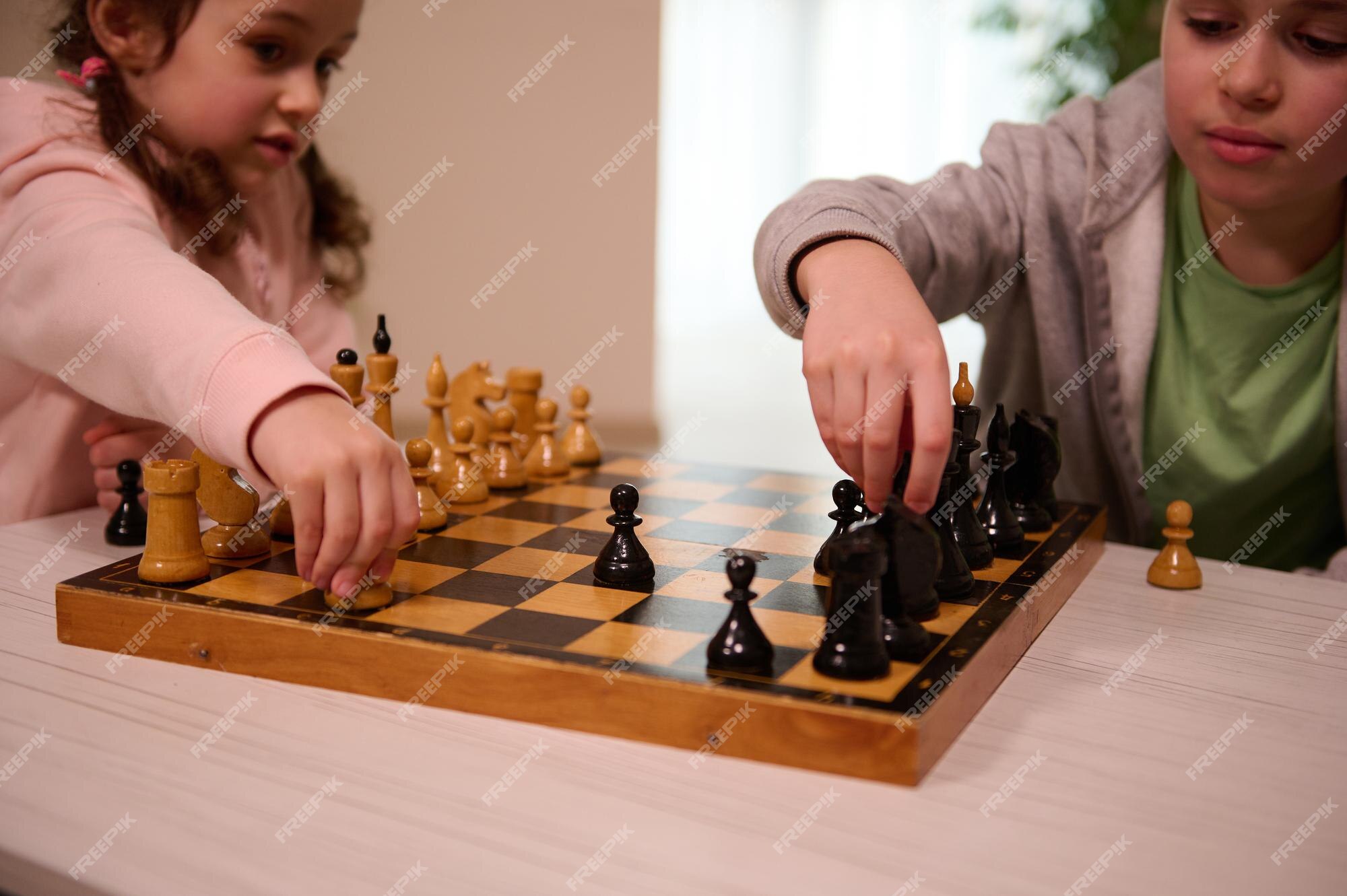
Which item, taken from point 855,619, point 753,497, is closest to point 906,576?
point 855,619

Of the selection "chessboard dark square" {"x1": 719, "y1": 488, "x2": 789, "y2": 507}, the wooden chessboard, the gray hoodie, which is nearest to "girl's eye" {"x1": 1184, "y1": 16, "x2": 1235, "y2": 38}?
the gray hoodie

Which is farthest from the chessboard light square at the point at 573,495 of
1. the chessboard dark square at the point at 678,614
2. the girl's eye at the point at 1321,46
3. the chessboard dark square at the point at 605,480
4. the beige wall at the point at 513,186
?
the beige wall at the point at 513,186

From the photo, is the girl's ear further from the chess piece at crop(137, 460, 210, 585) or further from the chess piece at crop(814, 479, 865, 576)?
the chess piece at crop(814, 479, 865, 576)

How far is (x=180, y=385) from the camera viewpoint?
1009 millimetres

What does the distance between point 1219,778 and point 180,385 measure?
90 cm

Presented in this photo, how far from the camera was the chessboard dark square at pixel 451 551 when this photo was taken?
1.06 meters

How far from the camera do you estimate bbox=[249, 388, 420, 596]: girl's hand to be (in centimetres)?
89

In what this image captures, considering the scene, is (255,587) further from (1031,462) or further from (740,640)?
(1031,462)

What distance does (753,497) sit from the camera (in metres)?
1.37

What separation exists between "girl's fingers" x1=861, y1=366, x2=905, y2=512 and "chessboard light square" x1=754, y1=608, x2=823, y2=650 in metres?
0.13

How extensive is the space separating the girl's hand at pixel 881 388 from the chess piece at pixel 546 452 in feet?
1.73

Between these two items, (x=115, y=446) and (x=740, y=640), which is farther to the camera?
(x=115, y=446)

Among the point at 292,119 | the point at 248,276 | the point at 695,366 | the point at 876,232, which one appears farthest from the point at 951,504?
the point at 695,366

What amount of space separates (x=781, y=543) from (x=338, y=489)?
18.7 inches
